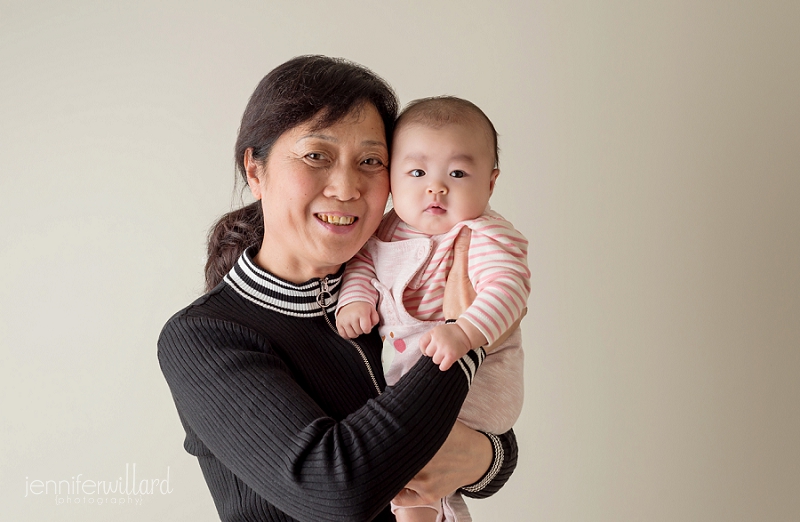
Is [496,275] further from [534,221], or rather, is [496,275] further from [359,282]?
[534,221]

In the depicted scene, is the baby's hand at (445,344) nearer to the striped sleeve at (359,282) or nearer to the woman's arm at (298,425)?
the woman's arm at (298,425)

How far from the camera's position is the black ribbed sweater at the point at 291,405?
1257mm

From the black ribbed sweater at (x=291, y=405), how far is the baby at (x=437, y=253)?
9cm

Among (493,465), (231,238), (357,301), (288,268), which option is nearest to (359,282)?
(357,301)

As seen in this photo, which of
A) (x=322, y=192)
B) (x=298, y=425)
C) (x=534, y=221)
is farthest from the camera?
(x=534, y=221)

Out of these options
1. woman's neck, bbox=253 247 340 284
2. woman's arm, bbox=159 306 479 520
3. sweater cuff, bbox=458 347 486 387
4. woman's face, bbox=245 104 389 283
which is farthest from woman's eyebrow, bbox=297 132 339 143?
sweater cuff, bbox=458 347 486 387

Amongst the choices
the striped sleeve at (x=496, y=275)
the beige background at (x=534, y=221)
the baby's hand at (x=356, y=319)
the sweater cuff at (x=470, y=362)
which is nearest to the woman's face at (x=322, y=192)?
the baby's hand at (x=356, y=319)

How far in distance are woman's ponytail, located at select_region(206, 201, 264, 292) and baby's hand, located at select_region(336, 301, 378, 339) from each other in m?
0.34

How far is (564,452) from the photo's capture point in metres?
2.92

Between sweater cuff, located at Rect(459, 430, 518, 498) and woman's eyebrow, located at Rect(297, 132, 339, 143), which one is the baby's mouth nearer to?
woman's eyebrow, located at Rect(297, 132, 339, 143)

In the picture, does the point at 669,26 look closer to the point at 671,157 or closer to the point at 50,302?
the point at 671,157

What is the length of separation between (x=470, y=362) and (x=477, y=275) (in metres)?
0.21

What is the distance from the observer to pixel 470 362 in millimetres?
1460

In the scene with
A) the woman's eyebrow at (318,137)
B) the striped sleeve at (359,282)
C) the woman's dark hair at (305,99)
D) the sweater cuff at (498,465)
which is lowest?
the sweater cuff at (498,465)
